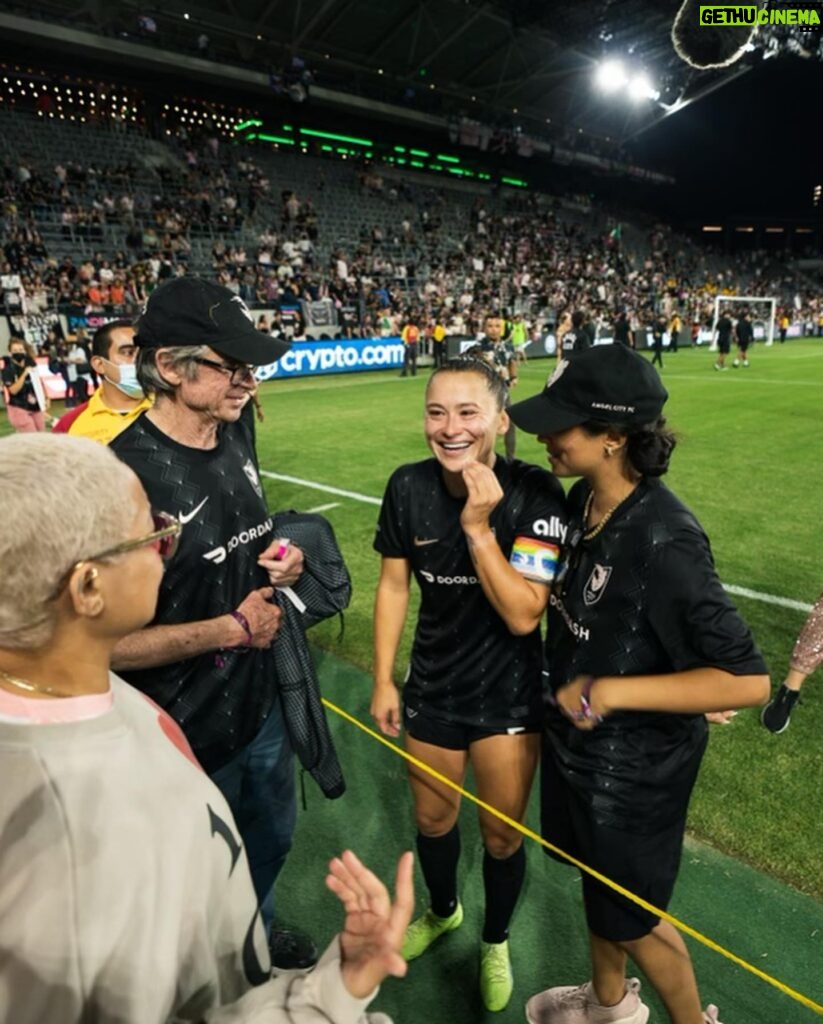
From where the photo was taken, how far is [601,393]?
188 centimetres

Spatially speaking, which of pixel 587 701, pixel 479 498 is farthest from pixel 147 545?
pixel 587 701

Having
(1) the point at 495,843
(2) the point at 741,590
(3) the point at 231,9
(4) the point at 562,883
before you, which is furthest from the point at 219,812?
(3) the point at 231,9

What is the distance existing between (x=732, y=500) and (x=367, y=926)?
8.25 m

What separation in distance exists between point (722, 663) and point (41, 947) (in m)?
1.56

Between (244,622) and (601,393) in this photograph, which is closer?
(601,393)

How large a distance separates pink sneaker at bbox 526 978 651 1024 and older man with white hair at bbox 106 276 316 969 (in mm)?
1359

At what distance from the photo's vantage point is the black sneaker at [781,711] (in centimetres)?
385

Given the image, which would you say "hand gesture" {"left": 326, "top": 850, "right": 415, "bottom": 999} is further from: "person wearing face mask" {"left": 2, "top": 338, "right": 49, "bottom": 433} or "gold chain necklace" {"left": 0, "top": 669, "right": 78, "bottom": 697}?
"person wearing face mask" {"left": 2, "top": 338, "right": 49, "bottom": 433}

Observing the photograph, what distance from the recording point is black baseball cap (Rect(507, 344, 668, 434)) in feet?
6.13

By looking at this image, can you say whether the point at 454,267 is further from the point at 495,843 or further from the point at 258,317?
the point at 495,843

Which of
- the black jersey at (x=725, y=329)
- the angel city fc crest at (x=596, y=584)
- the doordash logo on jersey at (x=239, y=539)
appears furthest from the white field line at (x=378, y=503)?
the black jersey at (x=725, y=329)

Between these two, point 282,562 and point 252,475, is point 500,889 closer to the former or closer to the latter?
point 282,562

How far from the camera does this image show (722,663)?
1716mm

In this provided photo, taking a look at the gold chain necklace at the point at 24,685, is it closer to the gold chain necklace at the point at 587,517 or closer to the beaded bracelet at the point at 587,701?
the beaded bracelet at the point at 587,701
